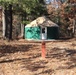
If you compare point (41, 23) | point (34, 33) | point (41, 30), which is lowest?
point (34, 33)

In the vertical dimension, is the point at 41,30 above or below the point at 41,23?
below

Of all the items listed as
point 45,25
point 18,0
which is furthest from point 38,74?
point 45,25

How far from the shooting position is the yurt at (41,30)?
36.9 m

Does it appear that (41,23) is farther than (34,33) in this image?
Yes

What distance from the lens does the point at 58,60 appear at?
1229 centimetres

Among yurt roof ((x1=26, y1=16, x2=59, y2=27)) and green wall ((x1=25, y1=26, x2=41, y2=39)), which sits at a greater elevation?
yurt roof ((x1=26, y1=16, x2=59, y2=27))

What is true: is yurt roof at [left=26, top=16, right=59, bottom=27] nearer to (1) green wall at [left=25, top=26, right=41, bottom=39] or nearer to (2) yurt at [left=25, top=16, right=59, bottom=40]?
(2) yurt at [left=25, top=16, right=59, bottom=40]

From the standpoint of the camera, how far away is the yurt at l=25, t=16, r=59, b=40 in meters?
36.9

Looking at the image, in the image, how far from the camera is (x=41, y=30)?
122 ft

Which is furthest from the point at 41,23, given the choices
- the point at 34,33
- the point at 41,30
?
the point at 34,33

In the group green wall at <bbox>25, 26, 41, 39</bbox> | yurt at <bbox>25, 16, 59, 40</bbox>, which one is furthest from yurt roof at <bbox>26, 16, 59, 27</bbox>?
green wall at <bbox>25, 26, 41, 39</bbox>

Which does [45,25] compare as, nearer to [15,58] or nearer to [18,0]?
[18,0]

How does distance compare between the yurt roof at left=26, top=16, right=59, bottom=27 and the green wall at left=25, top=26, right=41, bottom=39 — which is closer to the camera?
the green wall at left=25, top=26, right=41, bottom=39

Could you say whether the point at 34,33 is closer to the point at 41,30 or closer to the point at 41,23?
the point at 41,30
